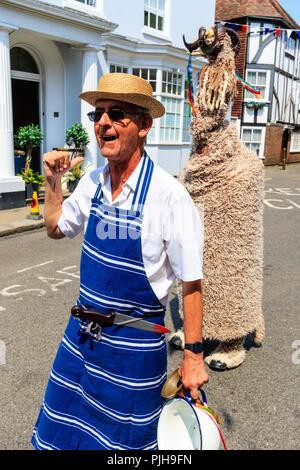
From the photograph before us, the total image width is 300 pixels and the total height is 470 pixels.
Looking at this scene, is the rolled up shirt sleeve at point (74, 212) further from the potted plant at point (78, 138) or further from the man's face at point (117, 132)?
the potted plant at point (78, 138)

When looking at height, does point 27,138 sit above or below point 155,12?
below

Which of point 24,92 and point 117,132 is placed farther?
point 24,92

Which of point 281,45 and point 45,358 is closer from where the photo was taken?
point 45,358

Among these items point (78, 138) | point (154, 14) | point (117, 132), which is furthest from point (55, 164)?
point (154, 14)

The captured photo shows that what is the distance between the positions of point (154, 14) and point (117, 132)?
14.1 m

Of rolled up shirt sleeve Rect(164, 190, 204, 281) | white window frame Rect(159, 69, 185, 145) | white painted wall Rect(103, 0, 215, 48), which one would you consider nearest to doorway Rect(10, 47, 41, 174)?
white painted wall Rect(103, 0, 215, 48)

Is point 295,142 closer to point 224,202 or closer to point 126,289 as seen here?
point 224,202

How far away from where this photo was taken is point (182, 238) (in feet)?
6.07

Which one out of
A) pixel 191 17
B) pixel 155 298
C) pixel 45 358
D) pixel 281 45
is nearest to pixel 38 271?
pixel 45 358

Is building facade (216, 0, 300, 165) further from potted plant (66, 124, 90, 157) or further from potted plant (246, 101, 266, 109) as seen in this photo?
potted plant (66, 124, 90, 157)

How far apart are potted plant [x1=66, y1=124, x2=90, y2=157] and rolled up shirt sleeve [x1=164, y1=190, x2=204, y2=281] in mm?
→ 10228

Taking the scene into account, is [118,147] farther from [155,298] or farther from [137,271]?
[155,298]

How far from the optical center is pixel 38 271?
19.4 feet

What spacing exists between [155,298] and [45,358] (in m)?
2.07
